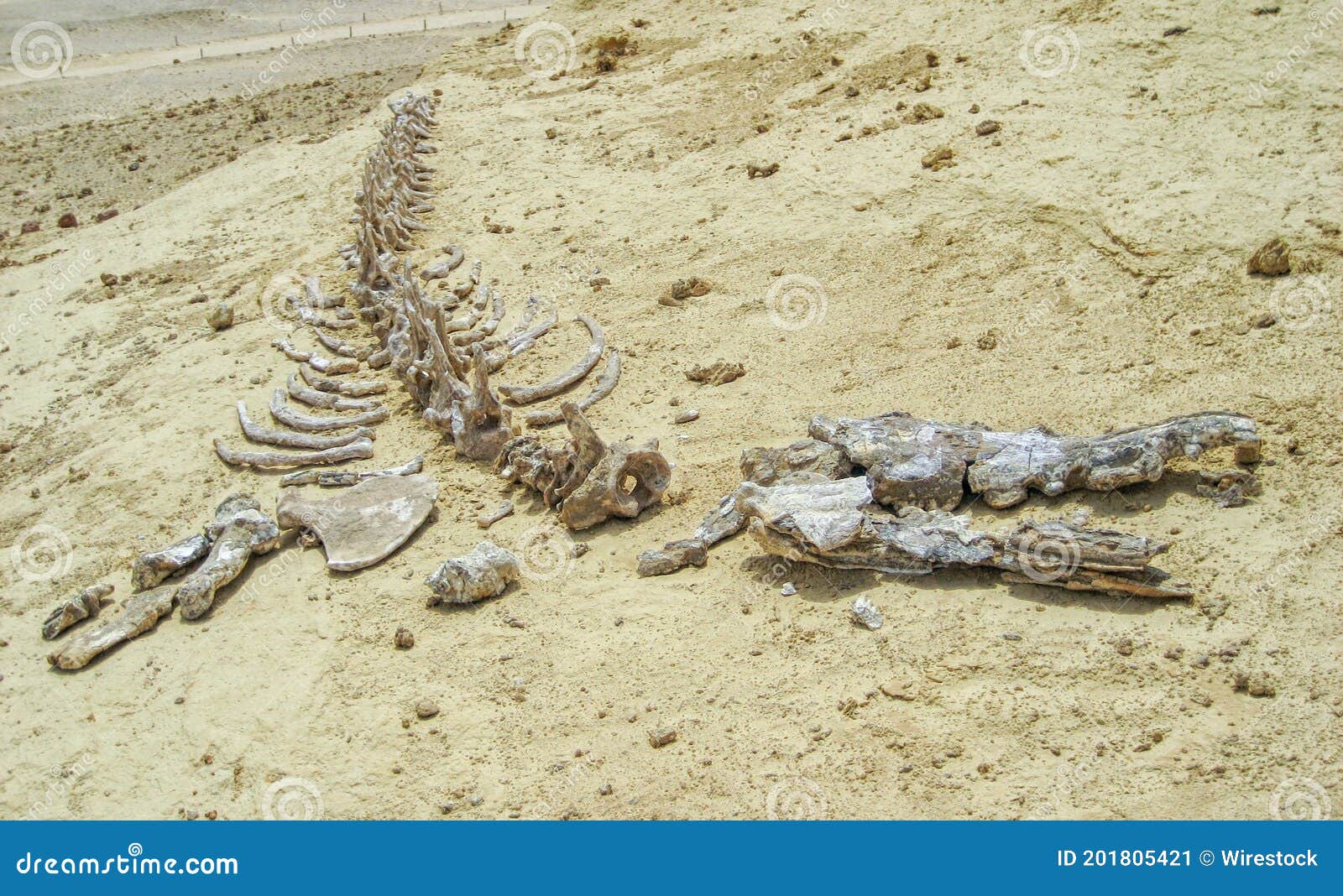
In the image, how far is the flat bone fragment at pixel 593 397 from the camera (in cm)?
779

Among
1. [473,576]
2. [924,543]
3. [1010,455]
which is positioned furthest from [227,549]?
[1010,455]

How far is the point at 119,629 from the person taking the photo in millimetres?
6152

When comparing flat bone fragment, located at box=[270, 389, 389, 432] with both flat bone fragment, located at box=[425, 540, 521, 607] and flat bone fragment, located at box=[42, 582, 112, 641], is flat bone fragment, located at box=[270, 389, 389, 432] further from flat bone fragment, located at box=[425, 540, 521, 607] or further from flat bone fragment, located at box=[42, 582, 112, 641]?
flat bone fragment, located at box=[425, 540, 521, 607]

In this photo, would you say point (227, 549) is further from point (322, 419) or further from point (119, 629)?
point (322, 419)

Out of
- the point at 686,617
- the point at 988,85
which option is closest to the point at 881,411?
the point at 686,617

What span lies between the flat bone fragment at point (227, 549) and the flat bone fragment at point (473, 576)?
136 centimetres

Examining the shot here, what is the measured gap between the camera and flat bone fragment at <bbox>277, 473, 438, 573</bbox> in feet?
21.2

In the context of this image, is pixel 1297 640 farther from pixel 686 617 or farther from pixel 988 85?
pixel 988 85

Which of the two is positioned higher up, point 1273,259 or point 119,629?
point 1273,259

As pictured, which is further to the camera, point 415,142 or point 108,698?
point 415,142

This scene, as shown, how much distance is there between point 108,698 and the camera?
5.79 meters

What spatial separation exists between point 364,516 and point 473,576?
1.25 m

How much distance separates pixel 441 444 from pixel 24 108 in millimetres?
15063

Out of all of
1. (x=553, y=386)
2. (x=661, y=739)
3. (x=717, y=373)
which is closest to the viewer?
(x=661, y=739)
